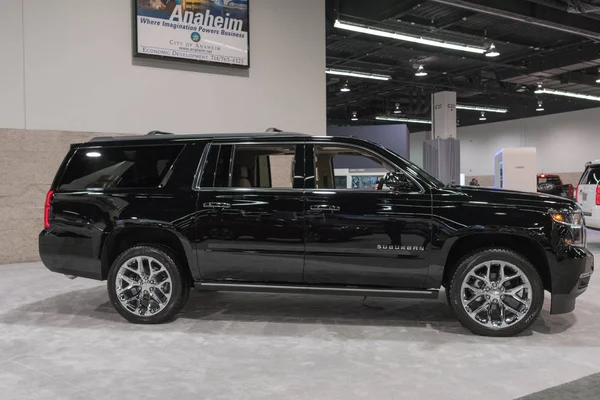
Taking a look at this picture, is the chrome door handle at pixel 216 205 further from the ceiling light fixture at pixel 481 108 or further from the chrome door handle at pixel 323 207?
the ceiling light fixture at pixel 481 108

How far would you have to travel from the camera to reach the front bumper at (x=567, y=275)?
4074 mm

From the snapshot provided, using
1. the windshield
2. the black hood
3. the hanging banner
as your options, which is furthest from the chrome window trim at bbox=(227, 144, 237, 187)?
the windshield

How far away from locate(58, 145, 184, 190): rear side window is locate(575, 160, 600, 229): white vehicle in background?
7911 millimetres

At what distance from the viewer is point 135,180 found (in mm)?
4699

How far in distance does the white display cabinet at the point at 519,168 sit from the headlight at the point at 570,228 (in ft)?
28.3

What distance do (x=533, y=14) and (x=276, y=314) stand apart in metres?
10.5

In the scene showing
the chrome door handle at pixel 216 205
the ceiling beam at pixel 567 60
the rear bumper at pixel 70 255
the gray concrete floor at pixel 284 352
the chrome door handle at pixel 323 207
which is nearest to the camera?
the gray concrete floor at pixel 284 352

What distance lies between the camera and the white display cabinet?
1239 centimetres

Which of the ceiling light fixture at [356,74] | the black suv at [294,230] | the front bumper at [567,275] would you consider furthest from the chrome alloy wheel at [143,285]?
the ceiling light fixture at [356,74]

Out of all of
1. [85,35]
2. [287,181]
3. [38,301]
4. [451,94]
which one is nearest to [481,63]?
[451,94]

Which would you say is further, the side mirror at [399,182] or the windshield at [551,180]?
the windshield at [551,180]

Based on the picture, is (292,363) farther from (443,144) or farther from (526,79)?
(526,79)

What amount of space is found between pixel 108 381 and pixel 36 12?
23.6 ft

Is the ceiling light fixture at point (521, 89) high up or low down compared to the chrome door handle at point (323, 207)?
up
